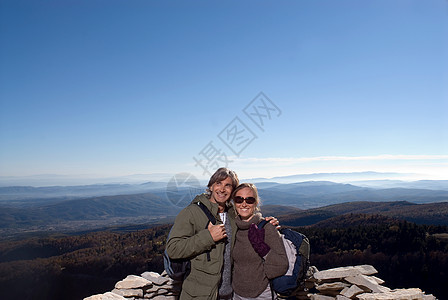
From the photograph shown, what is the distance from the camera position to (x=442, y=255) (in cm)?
807

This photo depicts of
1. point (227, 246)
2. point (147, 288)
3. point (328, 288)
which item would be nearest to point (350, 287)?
point (328, 288)

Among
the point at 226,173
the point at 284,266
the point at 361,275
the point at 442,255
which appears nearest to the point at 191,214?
the point at 226,173

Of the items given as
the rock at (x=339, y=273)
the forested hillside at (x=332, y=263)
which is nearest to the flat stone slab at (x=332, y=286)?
the rock at (x=339, y=273)

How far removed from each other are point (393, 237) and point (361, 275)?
3996 mm

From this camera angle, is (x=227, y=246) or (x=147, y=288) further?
(x=147, y=288)

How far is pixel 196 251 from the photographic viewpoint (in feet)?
9.59

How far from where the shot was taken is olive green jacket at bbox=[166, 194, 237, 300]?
2.93 meters

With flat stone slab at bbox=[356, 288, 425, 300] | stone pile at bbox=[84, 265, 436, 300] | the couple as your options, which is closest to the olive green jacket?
the couple

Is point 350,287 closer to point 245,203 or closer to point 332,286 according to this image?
point 332,286

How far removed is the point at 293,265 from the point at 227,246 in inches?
29.6

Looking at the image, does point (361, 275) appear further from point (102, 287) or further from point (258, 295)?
point (102, 287)

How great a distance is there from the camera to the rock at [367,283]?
5.96m

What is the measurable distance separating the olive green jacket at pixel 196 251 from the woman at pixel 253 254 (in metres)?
0.29

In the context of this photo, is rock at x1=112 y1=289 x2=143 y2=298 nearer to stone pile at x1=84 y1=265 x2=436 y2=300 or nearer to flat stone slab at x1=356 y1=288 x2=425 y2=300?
stone pile at x1=84 y1=265 x2=436 y2=300
